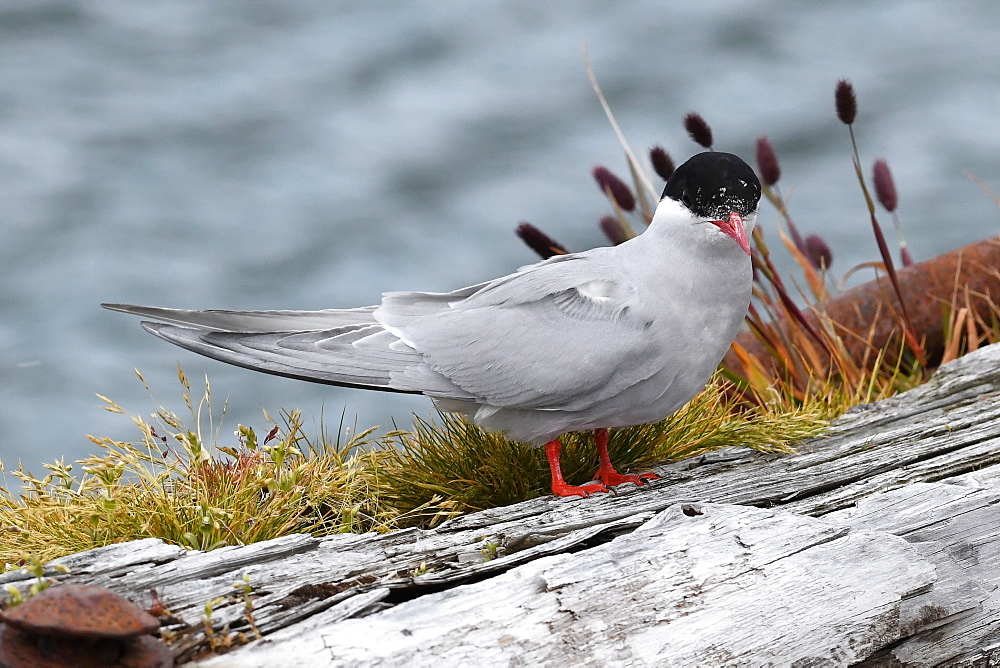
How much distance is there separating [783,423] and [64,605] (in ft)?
8.65

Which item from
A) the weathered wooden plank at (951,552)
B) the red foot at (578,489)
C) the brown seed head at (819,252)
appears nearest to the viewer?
the weathered wooden plank at (951,552)

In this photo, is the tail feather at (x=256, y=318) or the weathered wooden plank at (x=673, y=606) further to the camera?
the tail feather at (x=256, y=318)

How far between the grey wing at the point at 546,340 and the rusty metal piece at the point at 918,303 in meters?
1.95

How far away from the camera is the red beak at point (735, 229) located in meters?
3.02

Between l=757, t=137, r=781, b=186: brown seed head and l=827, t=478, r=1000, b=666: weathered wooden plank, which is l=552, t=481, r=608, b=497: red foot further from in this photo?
l=757, t=137, r=781, b=186: brown seed head

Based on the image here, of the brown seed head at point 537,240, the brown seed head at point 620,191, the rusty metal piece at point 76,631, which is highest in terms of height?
the brown seed head at point 620,191

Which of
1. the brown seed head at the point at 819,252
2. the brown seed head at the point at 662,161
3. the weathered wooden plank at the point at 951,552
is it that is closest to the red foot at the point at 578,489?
the weathered wooden plank at the point at 951,552

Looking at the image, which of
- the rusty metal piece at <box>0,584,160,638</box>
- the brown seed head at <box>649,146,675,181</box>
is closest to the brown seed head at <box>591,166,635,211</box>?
the brown seed head at <box>649,146,675,181</box>

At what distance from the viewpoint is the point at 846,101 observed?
4.21m

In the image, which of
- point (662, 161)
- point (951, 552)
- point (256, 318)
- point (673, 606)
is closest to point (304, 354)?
point (256, 318)

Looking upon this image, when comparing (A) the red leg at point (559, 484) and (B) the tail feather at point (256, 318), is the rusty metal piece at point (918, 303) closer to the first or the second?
(A) the red leg at point (559, 484)

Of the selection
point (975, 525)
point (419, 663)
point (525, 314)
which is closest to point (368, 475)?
point (525, 314)

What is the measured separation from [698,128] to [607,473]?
4.71ft

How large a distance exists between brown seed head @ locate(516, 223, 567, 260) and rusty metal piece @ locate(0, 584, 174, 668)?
2343mm
